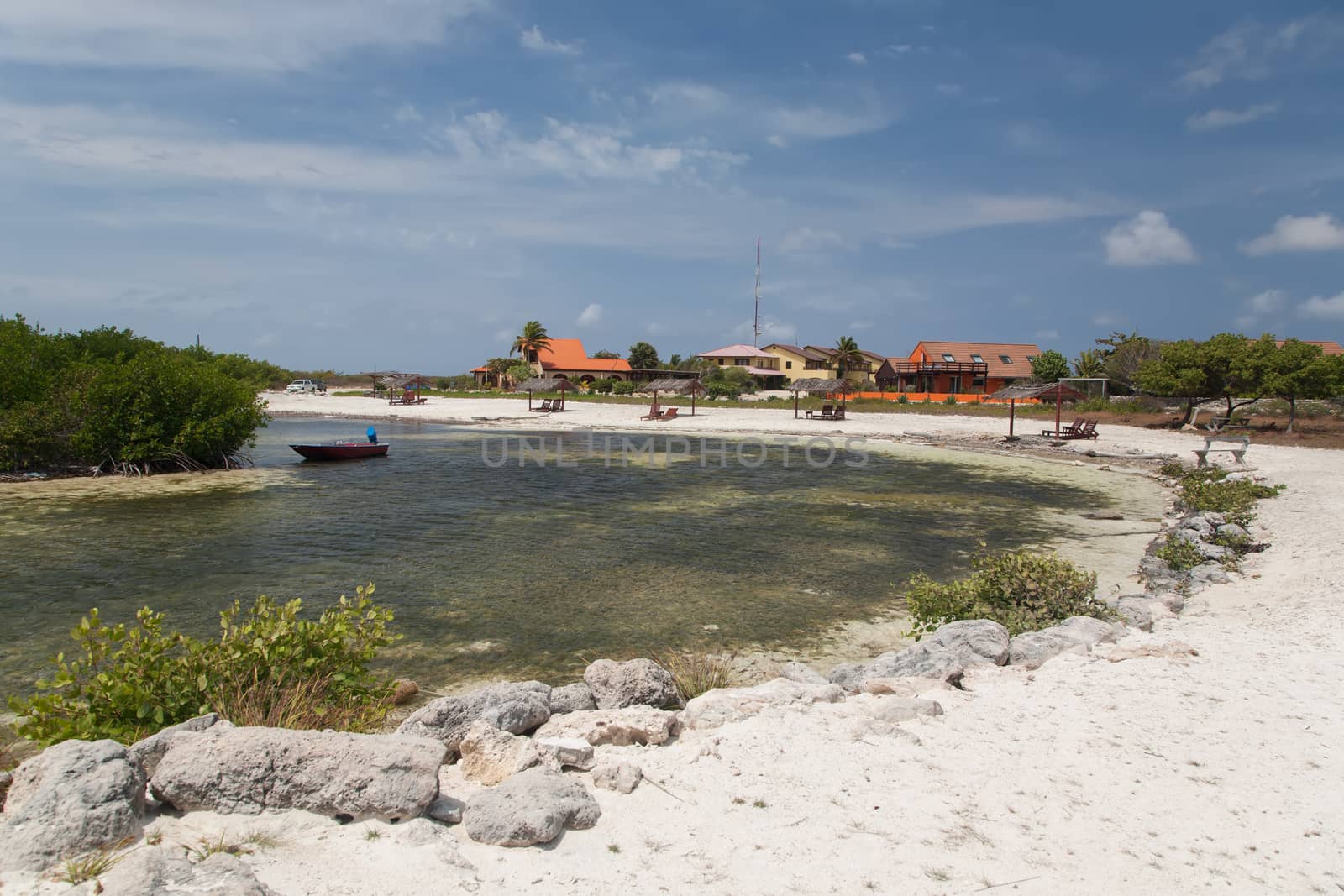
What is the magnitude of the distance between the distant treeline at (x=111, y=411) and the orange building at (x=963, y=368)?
190 ft

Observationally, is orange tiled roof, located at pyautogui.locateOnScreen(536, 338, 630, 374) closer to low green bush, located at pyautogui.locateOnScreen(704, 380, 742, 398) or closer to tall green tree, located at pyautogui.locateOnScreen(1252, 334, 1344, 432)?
low green bush, located at pyautogui.locateOnScreen(704, 380, 742, 398)

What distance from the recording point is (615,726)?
4.90 metres

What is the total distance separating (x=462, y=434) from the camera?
39.8m

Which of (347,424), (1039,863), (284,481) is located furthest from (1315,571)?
(347,424)

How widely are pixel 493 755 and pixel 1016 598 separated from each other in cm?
624

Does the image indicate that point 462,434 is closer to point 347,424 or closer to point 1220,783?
point 347,424

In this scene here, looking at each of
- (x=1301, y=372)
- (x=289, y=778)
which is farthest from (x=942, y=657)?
(x=1301, y=372)

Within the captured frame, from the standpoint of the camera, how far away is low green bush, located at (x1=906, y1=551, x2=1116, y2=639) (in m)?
8.01

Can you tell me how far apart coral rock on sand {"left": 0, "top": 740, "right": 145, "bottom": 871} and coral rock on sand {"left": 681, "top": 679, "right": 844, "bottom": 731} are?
320 cm

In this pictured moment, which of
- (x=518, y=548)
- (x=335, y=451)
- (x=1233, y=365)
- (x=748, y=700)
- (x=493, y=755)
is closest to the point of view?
(x=493, y=755)

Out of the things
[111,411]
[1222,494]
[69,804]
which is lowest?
[1222,494]

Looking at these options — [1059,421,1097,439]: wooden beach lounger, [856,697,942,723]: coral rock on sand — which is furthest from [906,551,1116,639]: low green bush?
[1059,421,1097,439]: wooden beach lounger

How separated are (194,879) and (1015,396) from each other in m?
35.1

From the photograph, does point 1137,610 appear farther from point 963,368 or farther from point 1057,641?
point 963,368
